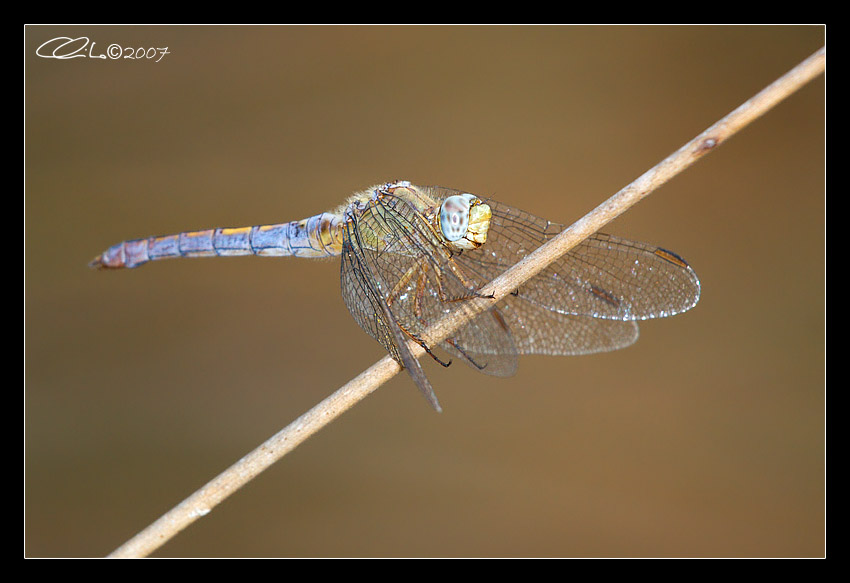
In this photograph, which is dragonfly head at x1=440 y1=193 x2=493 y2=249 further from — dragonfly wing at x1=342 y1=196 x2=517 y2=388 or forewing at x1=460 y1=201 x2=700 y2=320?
forewing at x1=460 y1=201 x2=700 y2=320

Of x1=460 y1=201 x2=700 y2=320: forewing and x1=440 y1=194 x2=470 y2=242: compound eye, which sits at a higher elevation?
x1=440 y1=194 x2=470 y2=242: compound eye

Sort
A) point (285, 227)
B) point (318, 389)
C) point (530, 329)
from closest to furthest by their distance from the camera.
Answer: point (530, 329) → point (285, 227) → point (318, 389)

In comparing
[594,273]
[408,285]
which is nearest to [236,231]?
[408,285]

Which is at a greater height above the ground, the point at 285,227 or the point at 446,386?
the point at 285,227

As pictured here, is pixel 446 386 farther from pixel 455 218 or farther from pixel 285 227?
pixel 455 218

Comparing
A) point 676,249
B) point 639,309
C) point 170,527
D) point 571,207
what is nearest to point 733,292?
point 676,249

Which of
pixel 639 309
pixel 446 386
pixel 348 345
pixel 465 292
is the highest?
pixel 465 292

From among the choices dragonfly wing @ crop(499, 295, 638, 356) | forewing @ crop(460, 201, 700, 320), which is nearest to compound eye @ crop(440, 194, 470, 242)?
forewing @ crop(460, 201, 700, 320)
